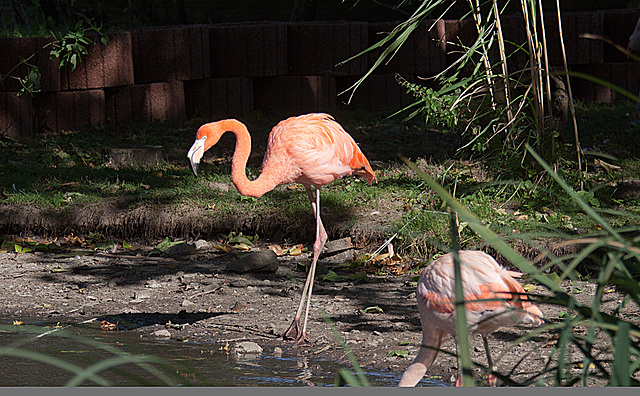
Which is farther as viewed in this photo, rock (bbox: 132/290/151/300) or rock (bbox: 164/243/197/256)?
rock (bbox: 164/243/197/256)

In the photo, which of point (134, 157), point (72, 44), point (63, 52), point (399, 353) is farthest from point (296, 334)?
point (63, 52)

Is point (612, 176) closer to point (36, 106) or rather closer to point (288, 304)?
point (288, 304)

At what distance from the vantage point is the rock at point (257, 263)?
5.01 m

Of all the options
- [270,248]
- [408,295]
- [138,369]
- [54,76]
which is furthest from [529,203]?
[54,76]

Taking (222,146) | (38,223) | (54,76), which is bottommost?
(38,223)

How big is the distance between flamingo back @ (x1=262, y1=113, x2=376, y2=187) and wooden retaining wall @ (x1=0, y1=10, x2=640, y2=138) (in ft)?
13.1

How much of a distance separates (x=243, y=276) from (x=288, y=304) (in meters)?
0.63

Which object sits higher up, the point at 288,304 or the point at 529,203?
the point at 529,203

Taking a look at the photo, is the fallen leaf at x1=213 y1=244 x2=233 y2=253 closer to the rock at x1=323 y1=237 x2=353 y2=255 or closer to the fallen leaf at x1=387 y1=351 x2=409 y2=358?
the rock at x1=323 y1=237 x2=353 y2=255

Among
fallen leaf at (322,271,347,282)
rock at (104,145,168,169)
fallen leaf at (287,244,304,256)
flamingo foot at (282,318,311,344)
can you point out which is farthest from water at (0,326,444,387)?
rock at (104,145,168,169)

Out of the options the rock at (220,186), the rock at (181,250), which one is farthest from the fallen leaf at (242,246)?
the rock at (220,186)

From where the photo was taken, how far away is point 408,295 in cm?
454

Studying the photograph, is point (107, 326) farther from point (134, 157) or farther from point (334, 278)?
point (134, 157)

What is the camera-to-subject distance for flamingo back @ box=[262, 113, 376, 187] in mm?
4301
